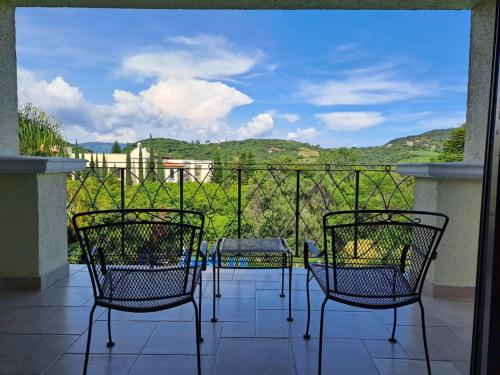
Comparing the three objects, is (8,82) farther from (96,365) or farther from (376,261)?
(376,261)

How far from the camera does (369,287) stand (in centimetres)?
161

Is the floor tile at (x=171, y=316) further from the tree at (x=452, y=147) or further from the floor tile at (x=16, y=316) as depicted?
the tree at (x=452, y=147)

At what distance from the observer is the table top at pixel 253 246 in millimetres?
2268

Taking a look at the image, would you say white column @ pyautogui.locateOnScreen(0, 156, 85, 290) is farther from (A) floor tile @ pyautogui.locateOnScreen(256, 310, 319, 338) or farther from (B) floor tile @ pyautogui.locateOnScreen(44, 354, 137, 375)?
(A) floor tile @ pyautogui.locateOnScreen(256, 310, 319, 338)

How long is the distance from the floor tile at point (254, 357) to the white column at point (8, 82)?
7.13ft

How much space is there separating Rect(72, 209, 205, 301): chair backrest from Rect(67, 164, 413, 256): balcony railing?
1730mm

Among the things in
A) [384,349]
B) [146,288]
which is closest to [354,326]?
[384,349]

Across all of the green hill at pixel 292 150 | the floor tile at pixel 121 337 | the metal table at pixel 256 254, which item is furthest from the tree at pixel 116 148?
the floor tile at pixel 121 337

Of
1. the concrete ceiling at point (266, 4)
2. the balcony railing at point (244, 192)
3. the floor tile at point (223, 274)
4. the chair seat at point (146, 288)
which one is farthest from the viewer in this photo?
the balcony railing at point (244, 192)

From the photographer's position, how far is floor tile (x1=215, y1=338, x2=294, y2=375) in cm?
163

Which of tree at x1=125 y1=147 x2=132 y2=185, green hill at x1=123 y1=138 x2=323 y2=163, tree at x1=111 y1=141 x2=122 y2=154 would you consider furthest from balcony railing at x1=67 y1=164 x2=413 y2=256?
tree at x1=111 y1=141 x2=122 y2=154

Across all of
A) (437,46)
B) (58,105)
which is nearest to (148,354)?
(58,105)

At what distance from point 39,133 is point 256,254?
14.5 feet

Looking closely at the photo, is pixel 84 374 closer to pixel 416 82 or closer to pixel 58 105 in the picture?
pixel 58 105
